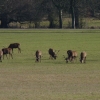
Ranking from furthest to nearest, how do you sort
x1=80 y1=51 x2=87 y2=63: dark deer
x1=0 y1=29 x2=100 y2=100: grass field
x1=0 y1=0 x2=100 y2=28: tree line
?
1. x1=0 y1=0 x2=100 y2=28: tree line
2. x1=80 y1=51 x2=87 y2=63: dark deer
3. x1=0 y1=29 x2=100 y2=100: grass field

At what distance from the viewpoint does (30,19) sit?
99375mm

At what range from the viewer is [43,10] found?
100625 millimetres

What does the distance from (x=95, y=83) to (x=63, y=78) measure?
87.7 inches

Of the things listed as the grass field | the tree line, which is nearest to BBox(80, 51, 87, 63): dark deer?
the grass field

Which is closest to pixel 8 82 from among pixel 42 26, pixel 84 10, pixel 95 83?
pixel 95 83

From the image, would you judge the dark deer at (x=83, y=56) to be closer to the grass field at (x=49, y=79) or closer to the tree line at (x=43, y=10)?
the grass field at (x=49, y=79)

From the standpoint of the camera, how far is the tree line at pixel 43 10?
3834 inches

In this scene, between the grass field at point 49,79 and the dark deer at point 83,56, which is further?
the dark deer at point 83,56

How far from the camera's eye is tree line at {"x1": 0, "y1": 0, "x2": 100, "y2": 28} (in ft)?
319

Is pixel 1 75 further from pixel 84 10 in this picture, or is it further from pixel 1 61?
pixel 84 10

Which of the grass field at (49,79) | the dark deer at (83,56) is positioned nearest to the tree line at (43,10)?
the dark deer at (83,56)

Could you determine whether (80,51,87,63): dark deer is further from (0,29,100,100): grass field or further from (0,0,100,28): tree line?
(0,0,100,28): tree line

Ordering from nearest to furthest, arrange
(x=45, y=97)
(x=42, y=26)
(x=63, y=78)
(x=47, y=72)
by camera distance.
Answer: (x=45, y=97) → (x=63, y=78) → (x=47, y=72) → (x=42, y=26)

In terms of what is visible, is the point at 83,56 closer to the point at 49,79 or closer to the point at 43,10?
the point at 49,79
